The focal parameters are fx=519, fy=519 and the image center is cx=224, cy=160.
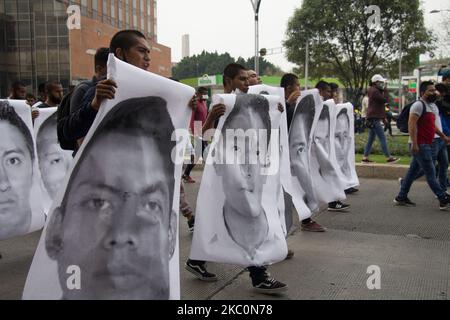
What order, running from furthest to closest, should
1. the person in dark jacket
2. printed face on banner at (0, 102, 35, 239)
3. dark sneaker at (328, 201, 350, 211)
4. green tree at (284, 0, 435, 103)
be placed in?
green tree at (284, 0, 435, 103)
the person in dark jacket
dark sneaker at (328, 201, 350, 211)
printed face on banner at (0, 102, 35, 239)

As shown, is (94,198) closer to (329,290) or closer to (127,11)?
(329,290)

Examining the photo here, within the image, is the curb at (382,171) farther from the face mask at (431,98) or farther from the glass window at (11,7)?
the glass window at (11,7)

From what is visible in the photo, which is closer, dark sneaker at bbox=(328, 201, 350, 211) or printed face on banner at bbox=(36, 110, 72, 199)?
printed face on banner at bbox=(36, 110, 72, 199)

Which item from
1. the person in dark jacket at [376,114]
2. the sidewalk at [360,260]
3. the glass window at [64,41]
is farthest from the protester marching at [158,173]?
the glass window at [64,41]

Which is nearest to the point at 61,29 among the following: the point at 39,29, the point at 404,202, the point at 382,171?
the point at 39,29

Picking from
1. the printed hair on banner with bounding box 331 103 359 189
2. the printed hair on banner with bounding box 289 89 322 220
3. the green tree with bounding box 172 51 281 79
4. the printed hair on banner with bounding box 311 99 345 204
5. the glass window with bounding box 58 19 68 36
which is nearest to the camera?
the printed hair on banner with bounding box 289 89 322 220

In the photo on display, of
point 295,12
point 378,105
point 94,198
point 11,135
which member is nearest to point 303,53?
point 295,12

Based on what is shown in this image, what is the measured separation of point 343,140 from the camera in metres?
7.11

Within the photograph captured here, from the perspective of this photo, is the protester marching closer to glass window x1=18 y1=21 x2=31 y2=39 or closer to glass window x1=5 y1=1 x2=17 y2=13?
glass window x1=18 y1=21 x2=31 y2=39

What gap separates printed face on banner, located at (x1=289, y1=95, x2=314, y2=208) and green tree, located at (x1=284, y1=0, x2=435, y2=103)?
1786 cm

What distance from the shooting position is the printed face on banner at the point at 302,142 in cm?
522

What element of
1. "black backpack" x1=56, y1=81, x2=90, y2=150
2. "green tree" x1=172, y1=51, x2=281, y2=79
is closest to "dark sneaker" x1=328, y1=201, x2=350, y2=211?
"black backpack" x1=56, y1=81, x2=90, y2=150

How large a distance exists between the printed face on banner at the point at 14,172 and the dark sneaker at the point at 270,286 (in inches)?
83.0

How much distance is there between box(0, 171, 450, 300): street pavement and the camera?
146 inches
